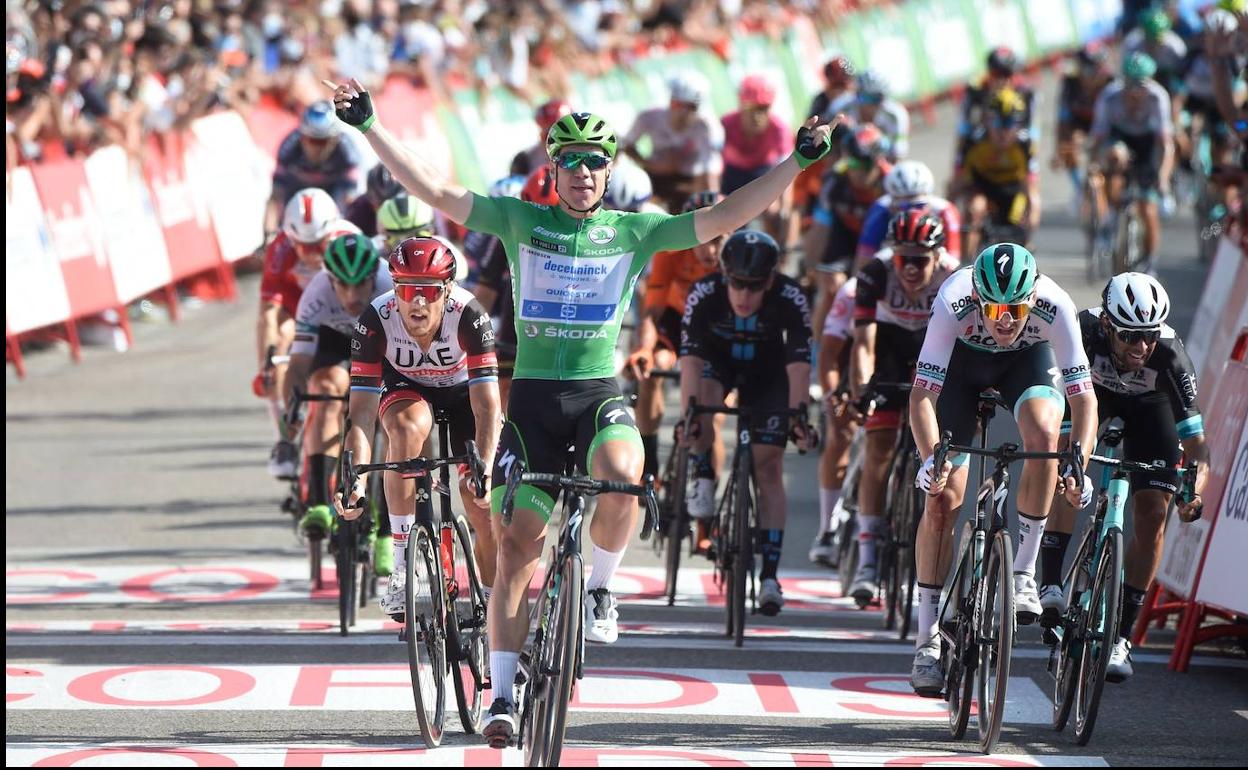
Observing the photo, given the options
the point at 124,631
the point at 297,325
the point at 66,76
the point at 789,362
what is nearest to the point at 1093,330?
the point at 789,362

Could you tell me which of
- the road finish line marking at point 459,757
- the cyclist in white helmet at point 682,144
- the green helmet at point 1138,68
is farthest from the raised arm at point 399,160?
the green helmet at point 1138,68

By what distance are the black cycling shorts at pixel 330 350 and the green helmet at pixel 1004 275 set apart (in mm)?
3651

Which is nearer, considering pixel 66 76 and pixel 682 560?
pixel 682 560

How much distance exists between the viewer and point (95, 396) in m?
17.0

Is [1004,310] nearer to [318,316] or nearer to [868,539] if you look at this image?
[868,539]

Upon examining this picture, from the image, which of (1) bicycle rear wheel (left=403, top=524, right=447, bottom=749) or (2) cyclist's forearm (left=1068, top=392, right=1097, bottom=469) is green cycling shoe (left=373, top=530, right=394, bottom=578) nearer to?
(1) bicycle rear wheel (left=403, top=524, right=447, bottom=749)

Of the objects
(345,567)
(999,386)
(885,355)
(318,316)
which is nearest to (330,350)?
(318,316)

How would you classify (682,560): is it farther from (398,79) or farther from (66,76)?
(398,79)

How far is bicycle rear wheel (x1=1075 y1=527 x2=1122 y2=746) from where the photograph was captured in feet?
25.6

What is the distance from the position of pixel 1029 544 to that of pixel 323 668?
3.13m

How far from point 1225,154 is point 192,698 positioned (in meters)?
14.6

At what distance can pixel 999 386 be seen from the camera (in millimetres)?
8617

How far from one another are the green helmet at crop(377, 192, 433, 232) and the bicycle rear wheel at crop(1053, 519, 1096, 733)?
415cm

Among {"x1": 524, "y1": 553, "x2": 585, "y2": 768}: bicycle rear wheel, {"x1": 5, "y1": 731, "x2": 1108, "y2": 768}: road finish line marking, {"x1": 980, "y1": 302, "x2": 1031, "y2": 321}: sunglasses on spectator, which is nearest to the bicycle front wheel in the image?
{"x1": 5, "y1": 731, "x2": 1108, "y2": 768}: road finish line marking
